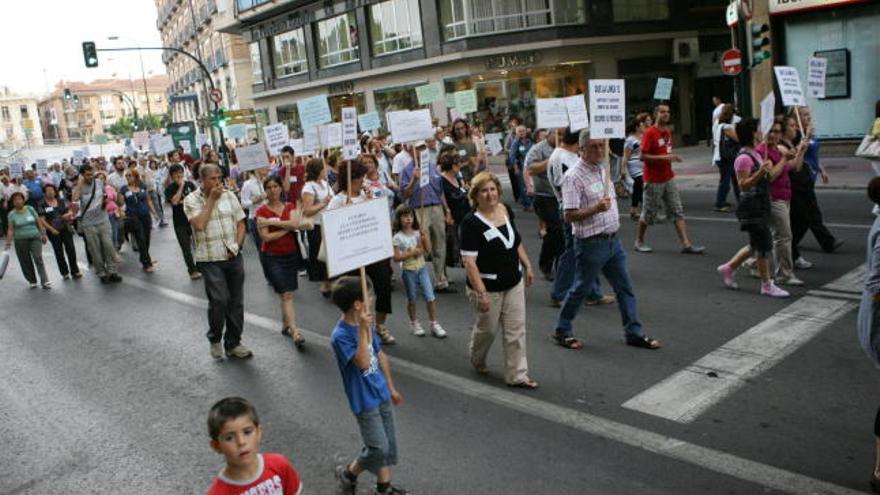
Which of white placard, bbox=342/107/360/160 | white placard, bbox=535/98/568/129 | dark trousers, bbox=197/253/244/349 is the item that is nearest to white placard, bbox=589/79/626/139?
white placard, bbox=342/107/360/160

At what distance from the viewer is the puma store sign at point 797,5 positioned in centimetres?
1730

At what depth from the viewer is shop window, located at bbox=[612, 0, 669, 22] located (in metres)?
28.2

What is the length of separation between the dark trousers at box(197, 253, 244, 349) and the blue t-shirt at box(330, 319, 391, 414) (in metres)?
3.37

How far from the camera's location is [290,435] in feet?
17.4

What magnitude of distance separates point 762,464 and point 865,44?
16260 millimetres

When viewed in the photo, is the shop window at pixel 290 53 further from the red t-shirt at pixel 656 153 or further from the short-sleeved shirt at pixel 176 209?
the red t-shirt at pixel 656 153

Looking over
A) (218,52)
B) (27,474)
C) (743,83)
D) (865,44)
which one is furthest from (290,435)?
(218,52)

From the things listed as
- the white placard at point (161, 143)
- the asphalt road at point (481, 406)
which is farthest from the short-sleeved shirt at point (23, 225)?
the white placard at point (161, 143)

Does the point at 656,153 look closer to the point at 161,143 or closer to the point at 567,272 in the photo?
the point at 567,272

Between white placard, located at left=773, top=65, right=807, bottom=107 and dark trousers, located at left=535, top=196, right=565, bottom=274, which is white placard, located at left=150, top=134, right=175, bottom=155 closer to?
dark trousers, located at left=535, top=196, right=565, bottom=274

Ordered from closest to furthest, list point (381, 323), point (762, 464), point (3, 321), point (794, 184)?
1. point (762, 464)
2. point (381, 323)
3. point (794, 184)
4. point (3, 321)

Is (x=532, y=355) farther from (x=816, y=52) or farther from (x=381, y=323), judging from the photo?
(x=816, y=52)

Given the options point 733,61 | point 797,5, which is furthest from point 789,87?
point 797,5

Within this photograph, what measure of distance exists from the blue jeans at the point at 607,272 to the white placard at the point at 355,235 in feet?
7.16
